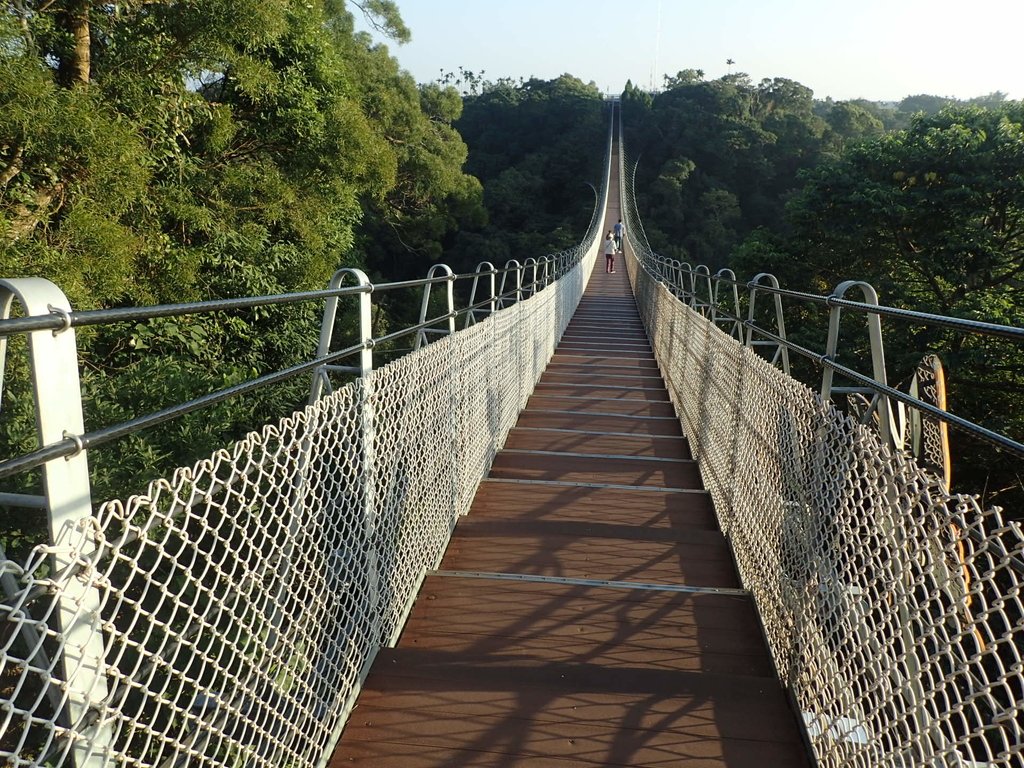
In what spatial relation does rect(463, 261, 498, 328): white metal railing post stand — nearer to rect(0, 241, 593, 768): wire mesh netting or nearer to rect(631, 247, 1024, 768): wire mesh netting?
rect(0, 241, 593, 768): wire mesh netting

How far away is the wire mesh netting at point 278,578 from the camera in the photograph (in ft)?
3.05

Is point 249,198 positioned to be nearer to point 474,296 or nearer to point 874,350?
point 474,296

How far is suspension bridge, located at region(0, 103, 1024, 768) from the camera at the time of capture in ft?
3.14

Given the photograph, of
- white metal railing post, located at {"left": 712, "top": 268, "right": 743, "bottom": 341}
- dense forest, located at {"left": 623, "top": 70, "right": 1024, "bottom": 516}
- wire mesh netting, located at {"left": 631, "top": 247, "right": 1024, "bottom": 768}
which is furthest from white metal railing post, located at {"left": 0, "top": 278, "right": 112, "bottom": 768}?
dense forest, located at {"left": 623, "top": 70, "right": 1024, "bottom": 516}

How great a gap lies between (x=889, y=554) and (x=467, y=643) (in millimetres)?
1306

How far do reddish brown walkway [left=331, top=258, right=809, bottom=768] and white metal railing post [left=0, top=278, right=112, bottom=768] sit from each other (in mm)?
921

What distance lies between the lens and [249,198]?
9227mm

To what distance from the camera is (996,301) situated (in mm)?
11031

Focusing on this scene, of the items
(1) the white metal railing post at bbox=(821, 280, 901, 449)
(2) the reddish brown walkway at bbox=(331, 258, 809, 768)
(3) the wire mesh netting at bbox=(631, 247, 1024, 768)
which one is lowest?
(2) the reddish brown walkway at bbox=(331, 258, 809, 768)

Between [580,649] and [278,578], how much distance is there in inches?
41.4

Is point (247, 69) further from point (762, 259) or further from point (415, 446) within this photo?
point (762, 259)

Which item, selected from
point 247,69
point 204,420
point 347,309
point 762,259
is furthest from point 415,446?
point 347,309

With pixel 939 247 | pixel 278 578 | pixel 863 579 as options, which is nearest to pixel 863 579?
pixel 863 579

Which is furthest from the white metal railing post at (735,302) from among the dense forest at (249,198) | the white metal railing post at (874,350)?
the dense forest at (249,198)
